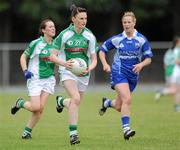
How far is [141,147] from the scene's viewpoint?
11.7 meters

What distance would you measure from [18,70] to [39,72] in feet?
69.1

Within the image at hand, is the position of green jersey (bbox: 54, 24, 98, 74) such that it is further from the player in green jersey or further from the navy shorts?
the navy shorts

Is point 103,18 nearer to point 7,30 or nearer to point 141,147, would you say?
point 7,30

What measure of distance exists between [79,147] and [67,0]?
27759mm

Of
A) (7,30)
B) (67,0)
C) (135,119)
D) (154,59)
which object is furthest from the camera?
(7,30)

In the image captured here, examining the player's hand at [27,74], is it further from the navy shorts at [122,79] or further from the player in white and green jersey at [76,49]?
the navy shorts at [122,79]

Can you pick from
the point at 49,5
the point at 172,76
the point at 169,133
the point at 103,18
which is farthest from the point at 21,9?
A: the point at 169,133

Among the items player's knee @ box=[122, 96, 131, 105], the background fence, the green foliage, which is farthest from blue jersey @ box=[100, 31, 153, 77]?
the green foliage

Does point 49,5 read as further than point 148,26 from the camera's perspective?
No

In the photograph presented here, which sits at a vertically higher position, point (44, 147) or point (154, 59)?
point (154, 59)

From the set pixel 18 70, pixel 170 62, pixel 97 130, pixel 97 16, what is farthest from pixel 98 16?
pixel 97 130

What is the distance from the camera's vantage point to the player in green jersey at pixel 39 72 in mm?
13148

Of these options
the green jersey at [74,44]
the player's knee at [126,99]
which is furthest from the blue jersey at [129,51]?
the green jersey at [74,44]

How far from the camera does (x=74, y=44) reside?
40.9 feet
